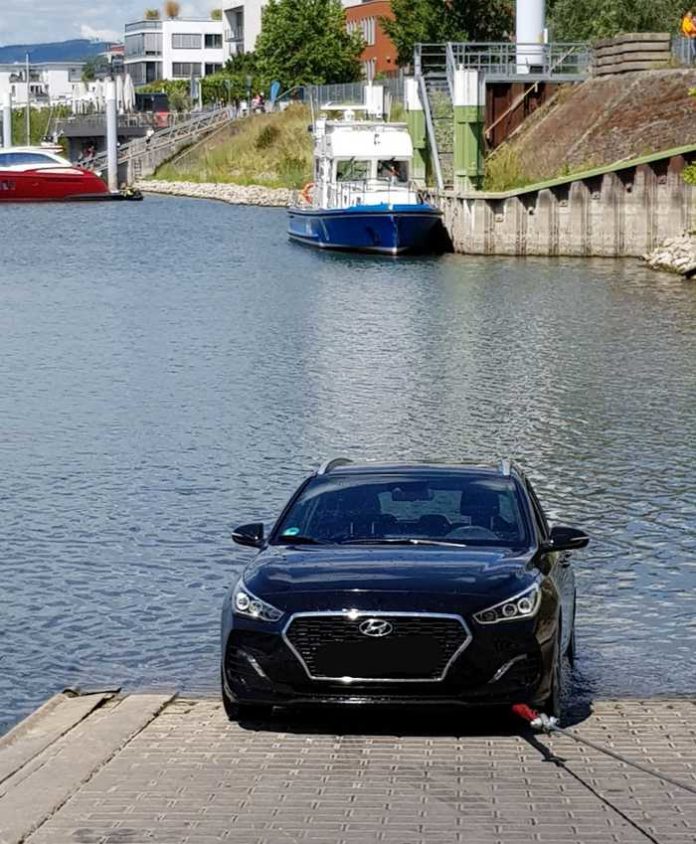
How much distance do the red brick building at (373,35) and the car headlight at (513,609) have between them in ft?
376

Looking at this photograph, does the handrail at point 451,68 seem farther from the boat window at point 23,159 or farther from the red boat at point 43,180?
the boat window at point 23,159

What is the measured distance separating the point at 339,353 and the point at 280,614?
90.3 ft

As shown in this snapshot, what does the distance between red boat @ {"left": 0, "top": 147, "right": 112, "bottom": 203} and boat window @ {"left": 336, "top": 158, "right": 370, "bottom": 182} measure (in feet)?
154

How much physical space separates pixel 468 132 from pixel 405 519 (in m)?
53.2

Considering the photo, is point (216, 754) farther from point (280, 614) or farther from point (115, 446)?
point (115, 446)

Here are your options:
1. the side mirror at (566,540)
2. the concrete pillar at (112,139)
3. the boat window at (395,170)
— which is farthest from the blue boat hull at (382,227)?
the concrete pillar at (112,139)

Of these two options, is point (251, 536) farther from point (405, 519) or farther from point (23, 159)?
point (23, 159)

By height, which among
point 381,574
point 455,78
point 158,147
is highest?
point 158,147

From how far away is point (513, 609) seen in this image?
10.6m

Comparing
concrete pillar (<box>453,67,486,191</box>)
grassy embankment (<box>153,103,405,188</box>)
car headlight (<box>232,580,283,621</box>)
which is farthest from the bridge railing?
car headlight (<box>232,580,283,621</box>)

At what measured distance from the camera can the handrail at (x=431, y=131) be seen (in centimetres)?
6606

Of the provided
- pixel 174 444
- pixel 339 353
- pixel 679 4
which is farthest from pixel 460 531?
pixel 679 4

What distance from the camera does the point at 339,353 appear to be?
38000 mm

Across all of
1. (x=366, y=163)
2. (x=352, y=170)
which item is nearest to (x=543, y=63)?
(x=366, y=163)
